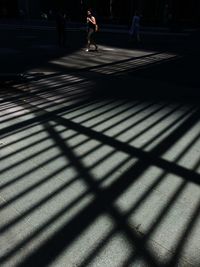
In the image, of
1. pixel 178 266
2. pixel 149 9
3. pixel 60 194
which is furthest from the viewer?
pixel 149 9

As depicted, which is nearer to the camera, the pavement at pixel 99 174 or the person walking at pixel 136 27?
the pavement at pixel 99 174

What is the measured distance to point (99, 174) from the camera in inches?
172

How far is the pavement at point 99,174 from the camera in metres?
3.06

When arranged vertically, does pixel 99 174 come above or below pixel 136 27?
above

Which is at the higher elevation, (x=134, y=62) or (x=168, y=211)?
(x=168, y=211)

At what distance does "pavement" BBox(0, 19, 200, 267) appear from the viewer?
306 centimetres

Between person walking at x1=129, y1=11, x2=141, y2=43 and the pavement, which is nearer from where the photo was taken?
the pavement

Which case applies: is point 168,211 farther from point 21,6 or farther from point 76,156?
point 21,6

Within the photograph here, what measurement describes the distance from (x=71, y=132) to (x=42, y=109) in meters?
1.63

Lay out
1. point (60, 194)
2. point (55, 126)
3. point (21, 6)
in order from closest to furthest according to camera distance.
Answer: point (60, 194) < point (55, 126) < point (21, 6)

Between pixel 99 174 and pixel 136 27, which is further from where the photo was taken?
pixel 136 27

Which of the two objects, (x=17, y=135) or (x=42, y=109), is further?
(x=42, y=109)

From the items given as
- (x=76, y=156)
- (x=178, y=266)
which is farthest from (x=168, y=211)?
(x=76, y=156)

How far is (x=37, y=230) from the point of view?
330 cm
